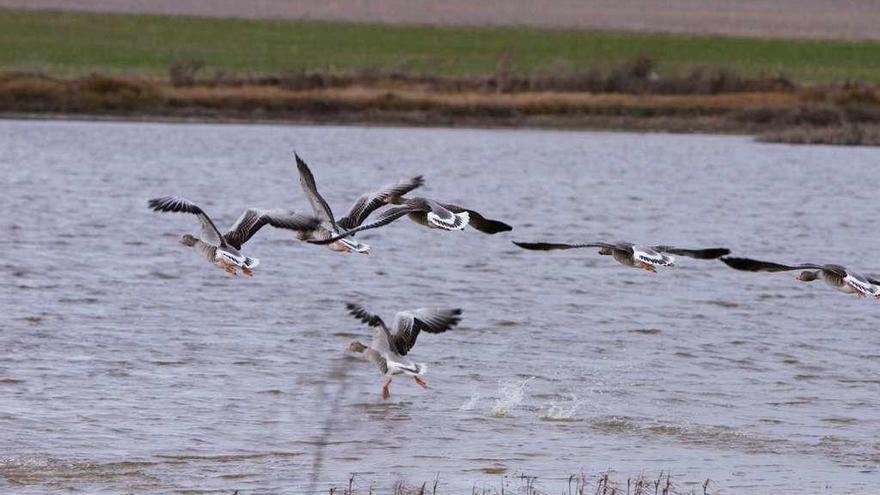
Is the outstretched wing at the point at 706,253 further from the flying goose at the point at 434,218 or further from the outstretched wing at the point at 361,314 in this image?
the outstretched wing at the point at 361,314

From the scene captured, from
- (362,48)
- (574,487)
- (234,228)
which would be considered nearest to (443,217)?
(234,228)

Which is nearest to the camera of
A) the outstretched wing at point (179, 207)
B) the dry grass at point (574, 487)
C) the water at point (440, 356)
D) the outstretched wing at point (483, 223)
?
the outstretched wing at point (179, 207)

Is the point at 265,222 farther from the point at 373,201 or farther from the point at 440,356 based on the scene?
the point at 440,356

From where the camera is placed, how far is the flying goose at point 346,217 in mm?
11273

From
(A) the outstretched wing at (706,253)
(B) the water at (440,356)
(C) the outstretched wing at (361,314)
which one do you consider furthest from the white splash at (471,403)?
(A) the outstretched wing at (706,253)

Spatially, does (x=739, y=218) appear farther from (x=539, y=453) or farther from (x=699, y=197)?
(x=539, y=453)

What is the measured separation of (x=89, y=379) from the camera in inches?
627

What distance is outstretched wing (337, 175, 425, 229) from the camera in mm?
11977

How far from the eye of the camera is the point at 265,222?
11867 mm

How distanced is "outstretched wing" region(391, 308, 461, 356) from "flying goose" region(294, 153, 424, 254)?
3.65ft

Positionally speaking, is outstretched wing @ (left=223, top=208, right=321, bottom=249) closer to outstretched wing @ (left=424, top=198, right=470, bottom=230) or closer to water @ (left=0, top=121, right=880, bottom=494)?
outstretched wing @ (left=424, top=198, right=470, bottom=230)

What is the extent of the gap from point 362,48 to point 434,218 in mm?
86444

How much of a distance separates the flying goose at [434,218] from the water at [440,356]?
1.20 m

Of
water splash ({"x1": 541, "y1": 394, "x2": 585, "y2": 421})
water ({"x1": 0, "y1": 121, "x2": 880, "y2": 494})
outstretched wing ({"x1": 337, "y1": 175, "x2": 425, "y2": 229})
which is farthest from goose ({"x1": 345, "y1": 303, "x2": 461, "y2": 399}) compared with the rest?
water splash ({"x1": 541, "y1": 394, "x2": 585, "y2": 421})
